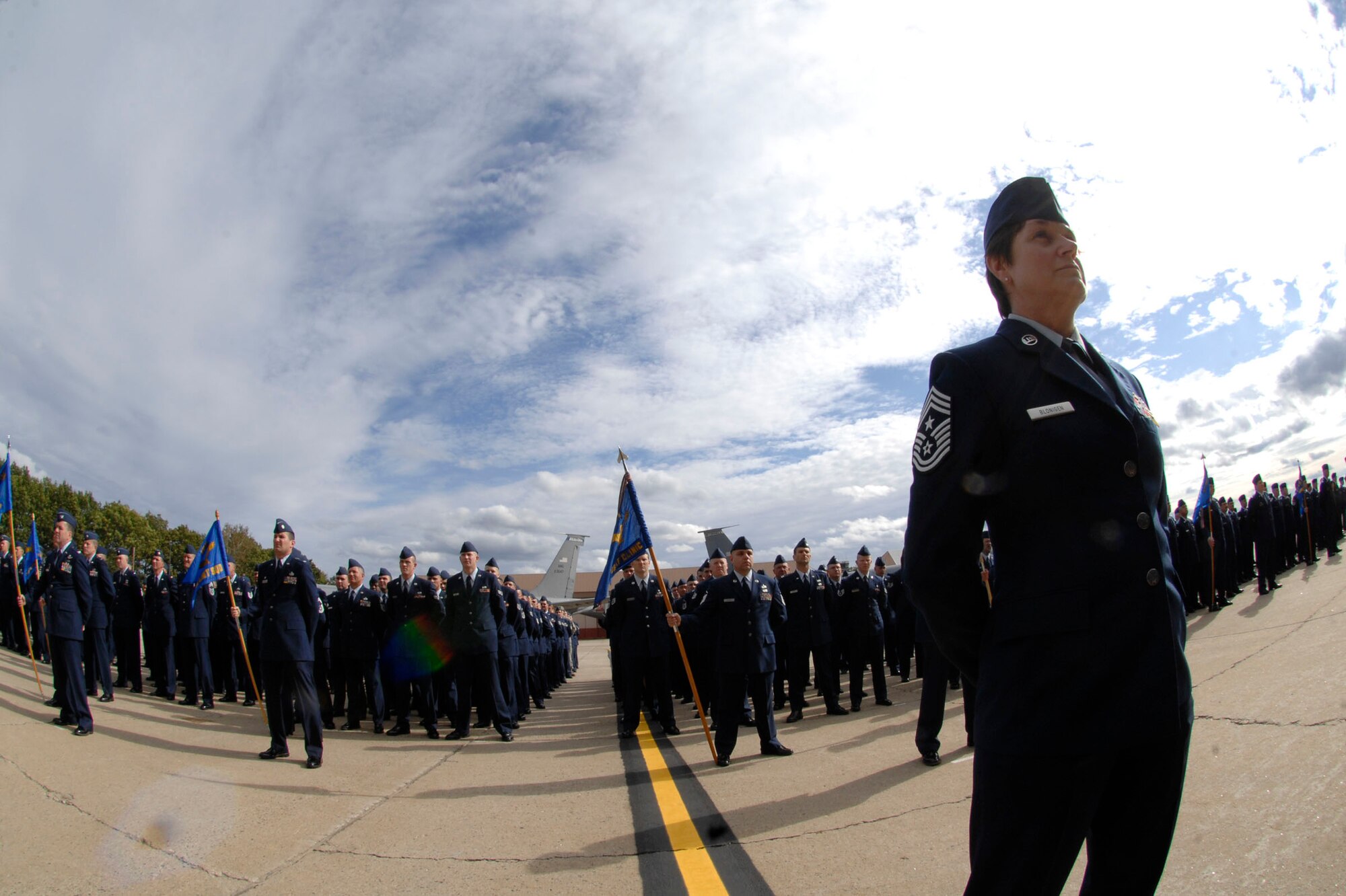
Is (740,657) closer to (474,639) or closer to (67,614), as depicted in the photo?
(474,639)

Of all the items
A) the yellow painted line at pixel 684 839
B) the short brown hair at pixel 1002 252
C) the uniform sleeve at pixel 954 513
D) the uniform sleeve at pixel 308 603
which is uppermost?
the short brown hair at pixel 1002 252

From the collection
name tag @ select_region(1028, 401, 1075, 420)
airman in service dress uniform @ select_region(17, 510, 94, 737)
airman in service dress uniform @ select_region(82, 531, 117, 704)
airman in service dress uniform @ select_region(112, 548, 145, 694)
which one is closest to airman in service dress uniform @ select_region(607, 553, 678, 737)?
airman in service dress uniform @ select_region(17, 510, 94, 737)

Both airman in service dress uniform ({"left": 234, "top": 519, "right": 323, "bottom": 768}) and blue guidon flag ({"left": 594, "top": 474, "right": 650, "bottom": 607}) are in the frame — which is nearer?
airman in service dress uniform ({"left": 234, "top": 519, "right": 323, "bottom": 768})

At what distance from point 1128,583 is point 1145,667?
0.18 metres

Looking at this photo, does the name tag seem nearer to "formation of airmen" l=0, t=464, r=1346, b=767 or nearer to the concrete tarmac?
the concrete tarmac

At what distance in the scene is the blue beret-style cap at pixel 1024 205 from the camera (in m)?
1.97

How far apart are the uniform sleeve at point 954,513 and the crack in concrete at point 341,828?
155 inches

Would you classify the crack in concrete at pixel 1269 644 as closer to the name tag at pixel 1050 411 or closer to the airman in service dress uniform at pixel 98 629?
the name tag at pixel 1050 411

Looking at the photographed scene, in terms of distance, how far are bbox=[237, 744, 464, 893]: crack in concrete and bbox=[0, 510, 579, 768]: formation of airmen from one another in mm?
1186

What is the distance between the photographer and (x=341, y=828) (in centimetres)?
501

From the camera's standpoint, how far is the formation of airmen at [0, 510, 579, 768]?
26.1ft

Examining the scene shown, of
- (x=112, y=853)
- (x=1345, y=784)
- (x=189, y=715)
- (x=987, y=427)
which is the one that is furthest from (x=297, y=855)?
(x=189, y=715)

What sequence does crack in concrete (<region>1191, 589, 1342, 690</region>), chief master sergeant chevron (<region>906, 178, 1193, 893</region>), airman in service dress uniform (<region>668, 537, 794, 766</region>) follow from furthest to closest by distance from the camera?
airman in service dress uniform (<region>668, 537, 794, 766</region>) < crack in concrete (<region>1191, 589, 1342, 690</region>) < chief master sergeant chevron (<region>906, 178, 1193, 893</region>)

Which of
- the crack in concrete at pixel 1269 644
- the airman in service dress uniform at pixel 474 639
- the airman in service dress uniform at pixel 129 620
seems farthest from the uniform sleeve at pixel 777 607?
the airman in service dress uniform at pixel 129 620
